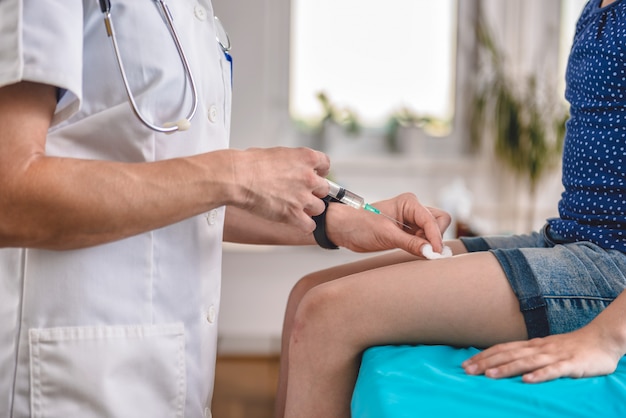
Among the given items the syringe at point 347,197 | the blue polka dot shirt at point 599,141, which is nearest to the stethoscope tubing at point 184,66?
the syringe at point 347,197

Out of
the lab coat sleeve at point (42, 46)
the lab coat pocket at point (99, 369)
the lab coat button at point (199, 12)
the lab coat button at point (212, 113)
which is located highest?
the lab coat button at point (199, 12)

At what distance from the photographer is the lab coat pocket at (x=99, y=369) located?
930 millimetres

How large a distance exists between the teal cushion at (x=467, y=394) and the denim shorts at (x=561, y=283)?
0.11 meters

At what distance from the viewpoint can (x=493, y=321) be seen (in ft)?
3.42

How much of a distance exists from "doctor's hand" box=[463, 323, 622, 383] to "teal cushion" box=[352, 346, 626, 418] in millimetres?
12

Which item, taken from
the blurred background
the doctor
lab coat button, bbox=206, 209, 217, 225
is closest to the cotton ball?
the doctor

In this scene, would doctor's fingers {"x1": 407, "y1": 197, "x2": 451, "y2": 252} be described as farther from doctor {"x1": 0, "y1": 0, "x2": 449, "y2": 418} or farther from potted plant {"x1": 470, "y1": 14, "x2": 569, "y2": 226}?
potted plant {"x1": 470, "y1": 14, "x2": 569, "y2": 226}

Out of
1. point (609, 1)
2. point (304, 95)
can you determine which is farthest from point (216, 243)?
point (304, 95)

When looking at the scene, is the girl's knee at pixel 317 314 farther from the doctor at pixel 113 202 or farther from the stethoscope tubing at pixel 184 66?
the stethoscope tubing at pixel 184 66

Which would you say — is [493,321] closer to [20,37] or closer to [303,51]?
[20,37]

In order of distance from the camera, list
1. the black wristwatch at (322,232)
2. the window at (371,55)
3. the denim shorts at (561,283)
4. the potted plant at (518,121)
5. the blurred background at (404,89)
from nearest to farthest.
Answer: the denim shorts at (561,283) < the black wristwatch at (322,232) < the potted plant at (518,121) < the blurred background at (404,89) < the window at (371,55)

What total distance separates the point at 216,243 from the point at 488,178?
284 cm

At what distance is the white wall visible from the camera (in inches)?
143

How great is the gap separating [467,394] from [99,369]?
481 millimetres
